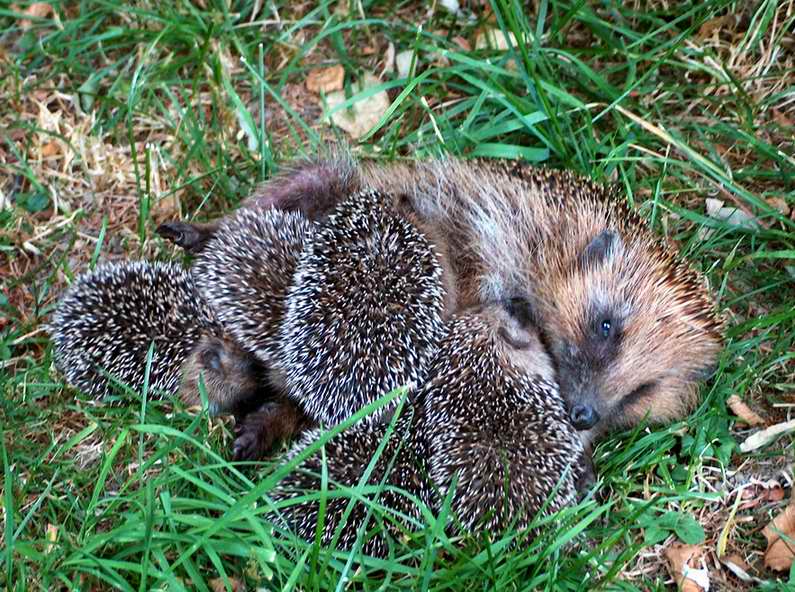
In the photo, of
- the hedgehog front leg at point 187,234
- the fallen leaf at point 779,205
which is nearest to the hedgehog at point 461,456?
the hedgehog front leg at point 187,234

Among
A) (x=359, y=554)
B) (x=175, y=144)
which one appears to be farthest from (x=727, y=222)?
(x=175, y=144)

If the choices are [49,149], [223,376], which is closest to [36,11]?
[49,149]

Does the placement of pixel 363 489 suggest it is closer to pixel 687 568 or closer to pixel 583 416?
pixel 583 416

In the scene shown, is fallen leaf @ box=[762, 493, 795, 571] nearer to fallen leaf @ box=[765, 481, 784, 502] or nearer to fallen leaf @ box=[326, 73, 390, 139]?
fallen leaf @ box=[765, 481, 784, 502]

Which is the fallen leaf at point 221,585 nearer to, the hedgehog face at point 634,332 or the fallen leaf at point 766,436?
the hedgehog face at point 634,332

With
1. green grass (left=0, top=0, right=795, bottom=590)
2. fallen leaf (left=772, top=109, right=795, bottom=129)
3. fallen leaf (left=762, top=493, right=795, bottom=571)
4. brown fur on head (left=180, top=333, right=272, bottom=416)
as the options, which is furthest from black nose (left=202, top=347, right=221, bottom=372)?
fallen leaf (left=772, top=109, right=795, bottom=129)

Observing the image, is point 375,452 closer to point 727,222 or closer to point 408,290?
point 408,290

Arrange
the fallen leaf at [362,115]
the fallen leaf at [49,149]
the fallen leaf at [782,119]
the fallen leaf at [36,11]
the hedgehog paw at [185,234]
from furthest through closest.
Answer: the fallen leaf at [36,11] < the fallen leaf at [362,115] < the fallen leaf at [49,149] < the fallen leaf at [782,119] < the hedgehog paw at [185,234]
